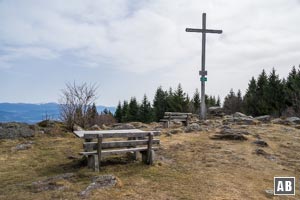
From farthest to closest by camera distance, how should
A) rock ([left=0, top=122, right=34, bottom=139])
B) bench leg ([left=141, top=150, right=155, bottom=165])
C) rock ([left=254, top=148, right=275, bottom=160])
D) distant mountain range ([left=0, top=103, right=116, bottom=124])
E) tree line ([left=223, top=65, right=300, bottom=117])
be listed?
tree line ([left=223, top=65, right=300, bottom=117]) < distant mountain range ([left=0, top=103, right=116, bottom=124]) < rock ([left=0, top=122, right=34, bottom=139]) < rock ([left=254, top=148, right=275, bottom=160]) < bench leg ([left=141, top=150, right=155, bottom=165])

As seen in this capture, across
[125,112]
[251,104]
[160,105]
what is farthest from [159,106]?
[251,104]

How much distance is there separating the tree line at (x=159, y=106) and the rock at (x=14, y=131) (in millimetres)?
37521

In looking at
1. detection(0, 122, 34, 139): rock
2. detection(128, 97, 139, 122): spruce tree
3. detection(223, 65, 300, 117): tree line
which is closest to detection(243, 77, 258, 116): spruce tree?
detection(223, 65, 300, 117): tree line

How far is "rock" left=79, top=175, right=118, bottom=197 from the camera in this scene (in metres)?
5.29

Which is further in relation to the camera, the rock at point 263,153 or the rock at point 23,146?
the rock at point 23,146

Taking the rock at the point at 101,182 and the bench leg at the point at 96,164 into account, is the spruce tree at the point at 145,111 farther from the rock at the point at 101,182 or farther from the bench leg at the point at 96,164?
the rock at the point at 101,182

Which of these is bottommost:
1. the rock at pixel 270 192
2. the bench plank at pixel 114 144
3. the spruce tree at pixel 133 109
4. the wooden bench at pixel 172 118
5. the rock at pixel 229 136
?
the rock at pixel 270 192

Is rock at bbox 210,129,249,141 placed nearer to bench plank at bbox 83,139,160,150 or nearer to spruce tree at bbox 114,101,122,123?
bench plank at bbox 83,139,160,150

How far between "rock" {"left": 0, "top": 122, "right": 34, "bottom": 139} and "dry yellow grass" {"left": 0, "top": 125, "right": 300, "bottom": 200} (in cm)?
44

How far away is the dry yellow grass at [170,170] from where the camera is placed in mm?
5391

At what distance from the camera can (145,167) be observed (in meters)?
6.87

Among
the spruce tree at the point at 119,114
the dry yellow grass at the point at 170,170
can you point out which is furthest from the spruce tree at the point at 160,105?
the dry yellow grass at the point at 170,170

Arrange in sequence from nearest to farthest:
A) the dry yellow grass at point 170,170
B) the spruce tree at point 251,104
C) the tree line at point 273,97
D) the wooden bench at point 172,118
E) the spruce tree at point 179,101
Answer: the dry yellow grass at point 170,170 → the wooden bench at point 172,118 → the tree line at point 273,97 → the spruce tree at point 251,104 → the spruce tree at point 179,101

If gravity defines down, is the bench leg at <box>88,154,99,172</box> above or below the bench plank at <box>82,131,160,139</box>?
below
